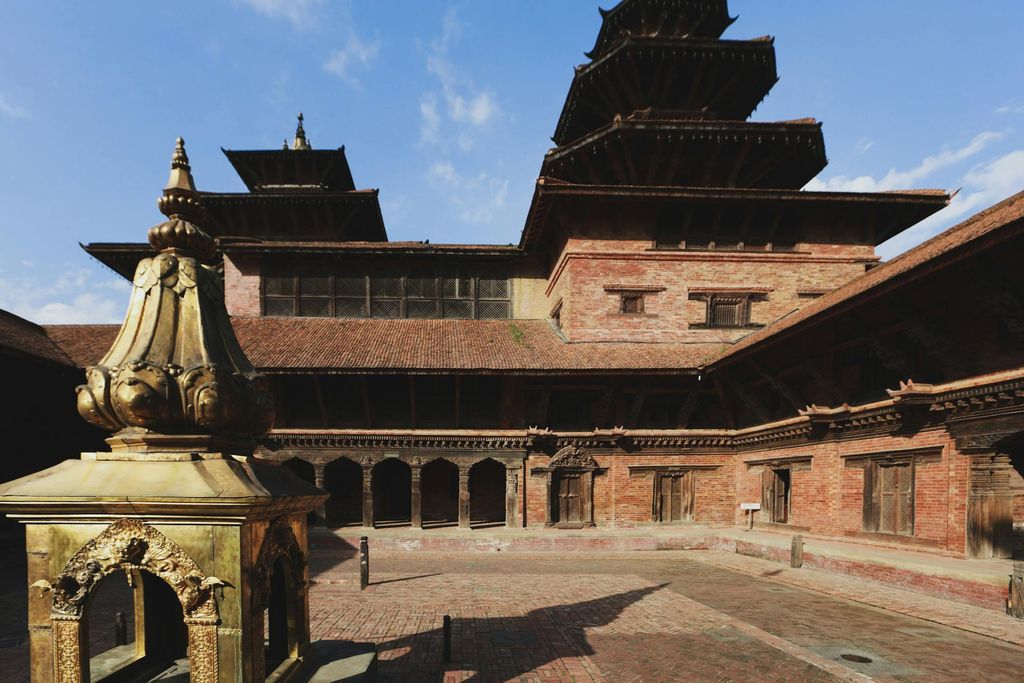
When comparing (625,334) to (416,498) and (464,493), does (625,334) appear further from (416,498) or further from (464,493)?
(416,498)

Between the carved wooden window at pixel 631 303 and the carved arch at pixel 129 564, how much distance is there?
1735cm

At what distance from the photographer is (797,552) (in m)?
12.6

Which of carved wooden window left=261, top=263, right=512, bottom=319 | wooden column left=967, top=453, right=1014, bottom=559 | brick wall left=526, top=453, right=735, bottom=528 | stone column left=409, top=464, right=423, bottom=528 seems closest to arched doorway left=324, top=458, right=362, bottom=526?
stone column left=409, top=464, right=423, bottom=528

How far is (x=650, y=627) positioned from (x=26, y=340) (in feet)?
72.8

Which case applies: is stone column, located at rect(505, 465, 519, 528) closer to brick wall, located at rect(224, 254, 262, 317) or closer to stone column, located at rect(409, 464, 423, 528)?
stone column, located at rect(409, 464, 423, 528)

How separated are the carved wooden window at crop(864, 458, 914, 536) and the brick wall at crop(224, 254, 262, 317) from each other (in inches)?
893

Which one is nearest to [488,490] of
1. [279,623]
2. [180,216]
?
[279,623]

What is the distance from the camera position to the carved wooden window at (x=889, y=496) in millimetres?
11570

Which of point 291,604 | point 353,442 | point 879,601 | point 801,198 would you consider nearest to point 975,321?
point 879,601

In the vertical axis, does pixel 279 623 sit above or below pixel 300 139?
below

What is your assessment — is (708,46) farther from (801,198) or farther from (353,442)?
(353,442)

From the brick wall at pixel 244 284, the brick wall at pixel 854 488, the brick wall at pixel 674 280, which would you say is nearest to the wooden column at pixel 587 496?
the brick wall at pixel 674 280

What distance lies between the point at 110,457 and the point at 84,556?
1.91 ft

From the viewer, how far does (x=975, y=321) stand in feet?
33.1
